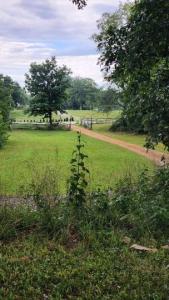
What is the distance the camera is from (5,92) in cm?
4356

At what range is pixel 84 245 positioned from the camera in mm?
4922

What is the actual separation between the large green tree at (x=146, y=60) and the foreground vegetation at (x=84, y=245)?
127 centimetres

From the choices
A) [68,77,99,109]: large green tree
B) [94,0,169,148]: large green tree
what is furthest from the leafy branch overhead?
[68,77,99,109]: large green tree

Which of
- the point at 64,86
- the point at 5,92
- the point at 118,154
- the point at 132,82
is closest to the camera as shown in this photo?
the point at 132,82

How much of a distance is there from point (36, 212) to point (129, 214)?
1.26 meters

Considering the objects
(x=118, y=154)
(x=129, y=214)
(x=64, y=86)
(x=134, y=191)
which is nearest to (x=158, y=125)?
(x=134, y=191)

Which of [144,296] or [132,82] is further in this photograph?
[132,82]

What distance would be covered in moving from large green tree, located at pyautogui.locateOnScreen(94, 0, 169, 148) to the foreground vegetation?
127cm

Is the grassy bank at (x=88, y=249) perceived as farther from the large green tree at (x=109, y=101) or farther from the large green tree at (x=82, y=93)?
the large green tree at (x=82, y=93)

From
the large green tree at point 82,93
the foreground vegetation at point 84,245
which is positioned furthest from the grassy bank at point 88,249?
the large green tree at point 82,93

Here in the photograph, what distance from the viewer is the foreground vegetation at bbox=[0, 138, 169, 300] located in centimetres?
385

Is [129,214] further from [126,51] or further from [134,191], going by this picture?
[126,51]

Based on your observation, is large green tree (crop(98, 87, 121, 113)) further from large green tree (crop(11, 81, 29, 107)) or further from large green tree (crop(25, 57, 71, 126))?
large green tree (crop(11, 81, 29, 107))

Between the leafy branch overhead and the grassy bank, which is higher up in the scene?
the leafy branch overhead
